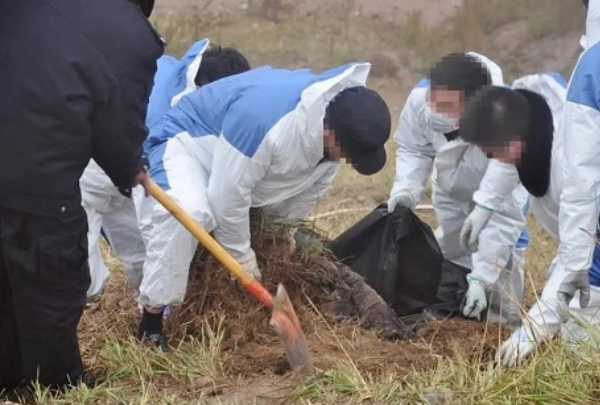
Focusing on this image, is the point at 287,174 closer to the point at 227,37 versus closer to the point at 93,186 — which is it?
the point at 93,186

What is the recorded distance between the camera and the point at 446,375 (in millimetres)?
3639

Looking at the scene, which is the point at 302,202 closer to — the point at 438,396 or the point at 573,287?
the point at 573,287

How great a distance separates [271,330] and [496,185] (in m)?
1.27

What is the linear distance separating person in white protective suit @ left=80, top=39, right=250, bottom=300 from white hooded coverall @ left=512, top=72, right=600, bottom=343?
5.46 feet

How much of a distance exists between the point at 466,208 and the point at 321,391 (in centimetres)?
223

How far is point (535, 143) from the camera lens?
13.4ft

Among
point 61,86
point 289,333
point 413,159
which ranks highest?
point 61,86

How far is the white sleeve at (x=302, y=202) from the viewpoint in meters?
4.64

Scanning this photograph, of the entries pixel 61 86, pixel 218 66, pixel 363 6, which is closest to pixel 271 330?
pixel 218 66

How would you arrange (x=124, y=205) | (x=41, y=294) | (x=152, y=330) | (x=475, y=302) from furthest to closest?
(x=475, y=302) < (x=124, y=205) < (x=152, y=330) < (x=41, y=294)

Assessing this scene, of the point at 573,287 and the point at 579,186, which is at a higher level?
the point at 579,186

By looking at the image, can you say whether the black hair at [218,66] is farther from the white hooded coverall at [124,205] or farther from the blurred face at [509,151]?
the blurred face at [509,151]

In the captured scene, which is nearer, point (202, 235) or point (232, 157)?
point (202, 235)

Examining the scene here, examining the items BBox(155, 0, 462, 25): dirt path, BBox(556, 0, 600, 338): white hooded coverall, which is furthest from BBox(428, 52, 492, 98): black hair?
BBox(155, 0, 462, 25): dirt path
